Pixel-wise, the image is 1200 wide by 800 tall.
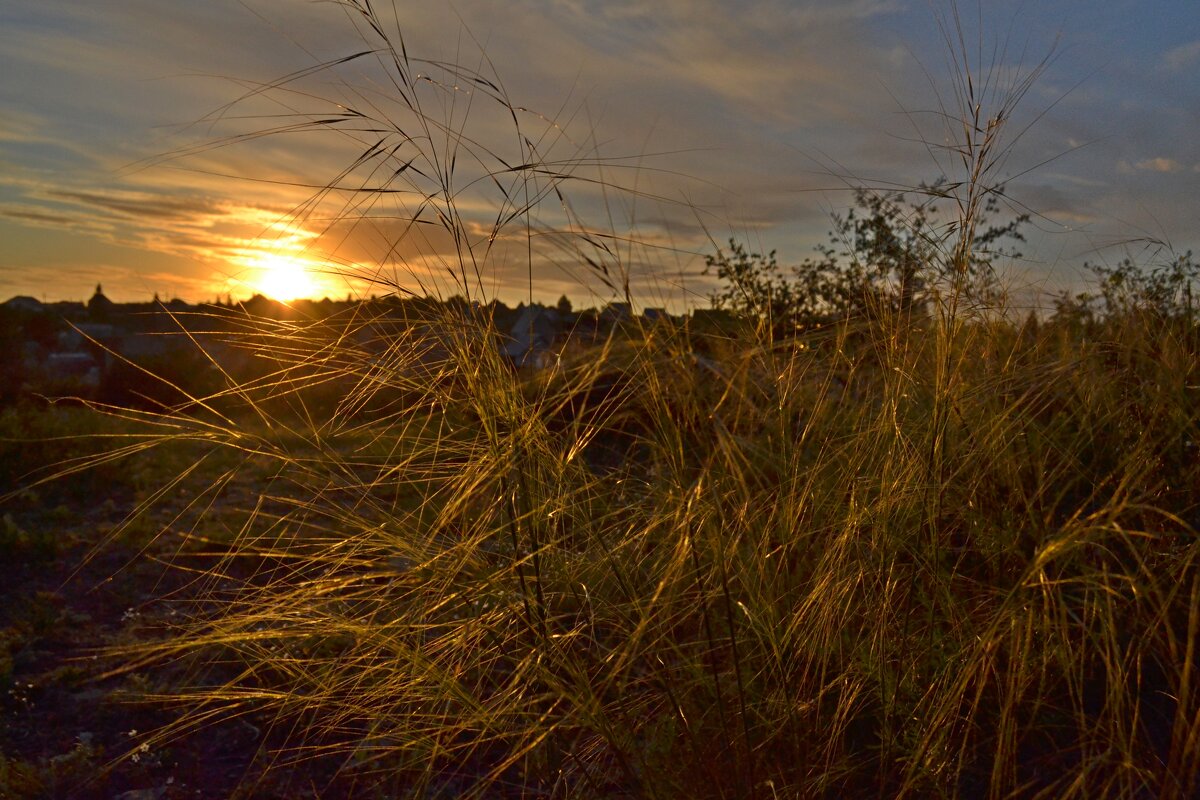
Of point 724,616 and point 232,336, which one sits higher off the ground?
point 232,336

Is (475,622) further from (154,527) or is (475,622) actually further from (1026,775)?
(154,527)

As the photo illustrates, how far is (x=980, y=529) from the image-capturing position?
7.23 feet

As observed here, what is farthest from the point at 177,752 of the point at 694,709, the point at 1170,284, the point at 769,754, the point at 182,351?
the point at 182,351

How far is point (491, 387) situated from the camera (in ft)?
5.89

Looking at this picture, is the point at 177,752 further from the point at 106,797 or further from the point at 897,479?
the point at 897,479

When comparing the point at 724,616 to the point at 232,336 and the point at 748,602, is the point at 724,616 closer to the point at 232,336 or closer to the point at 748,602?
the point at 748,602

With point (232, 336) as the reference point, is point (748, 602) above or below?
below

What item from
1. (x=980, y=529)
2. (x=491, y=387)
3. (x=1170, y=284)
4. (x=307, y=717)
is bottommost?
(x=307, y=717)

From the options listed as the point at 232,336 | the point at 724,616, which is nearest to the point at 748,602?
the point at 724,616

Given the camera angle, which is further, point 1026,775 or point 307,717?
point 307,717

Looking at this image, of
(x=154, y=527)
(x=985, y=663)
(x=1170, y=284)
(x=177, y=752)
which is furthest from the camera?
(x=154, y=527)

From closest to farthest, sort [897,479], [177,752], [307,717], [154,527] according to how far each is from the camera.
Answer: [897,479] → [177,752] → [307,717] → [154,527]

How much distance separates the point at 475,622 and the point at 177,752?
1.38 metres

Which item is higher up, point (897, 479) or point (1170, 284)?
point (1170, 284)
